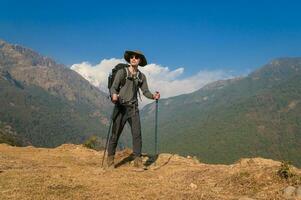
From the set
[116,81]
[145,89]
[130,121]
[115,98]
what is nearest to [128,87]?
[116,81]

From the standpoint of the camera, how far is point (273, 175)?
31.8 feet

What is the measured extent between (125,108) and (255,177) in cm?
510

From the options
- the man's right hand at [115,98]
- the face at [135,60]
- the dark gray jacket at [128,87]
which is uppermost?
the face at [135,60]

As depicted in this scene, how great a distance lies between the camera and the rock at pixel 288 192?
27.1ft

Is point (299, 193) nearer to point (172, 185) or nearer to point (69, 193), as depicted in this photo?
point (172, 185)

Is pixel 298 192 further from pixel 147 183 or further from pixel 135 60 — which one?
pixel 135 60

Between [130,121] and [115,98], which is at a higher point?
[115,98]

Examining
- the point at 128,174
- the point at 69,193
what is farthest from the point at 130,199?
the point at 128,174

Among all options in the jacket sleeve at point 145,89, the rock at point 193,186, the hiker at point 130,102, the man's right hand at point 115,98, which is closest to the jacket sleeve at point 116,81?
the hiker at point 130,102

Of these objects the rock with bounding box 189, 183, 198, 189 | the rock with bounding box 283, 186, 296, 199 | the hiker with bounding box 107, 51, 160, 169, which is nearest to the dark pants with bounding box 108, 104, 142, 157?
the hiker with bounding box 107, 51, 160, 169

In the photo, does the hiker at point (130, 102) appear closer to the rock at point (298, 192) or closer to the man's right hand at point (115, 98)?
the man's right hand at point (115, 98)

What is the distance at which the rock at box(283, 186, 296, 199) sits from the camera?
8250mm

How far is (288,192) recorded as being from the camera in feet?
27.3

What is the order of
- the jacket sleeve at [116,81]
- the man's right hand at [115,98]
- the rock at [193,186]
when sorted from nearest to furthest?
the rock at [193,186], the man's right hand at [115,98], the jacket sleeve at [116,81]
